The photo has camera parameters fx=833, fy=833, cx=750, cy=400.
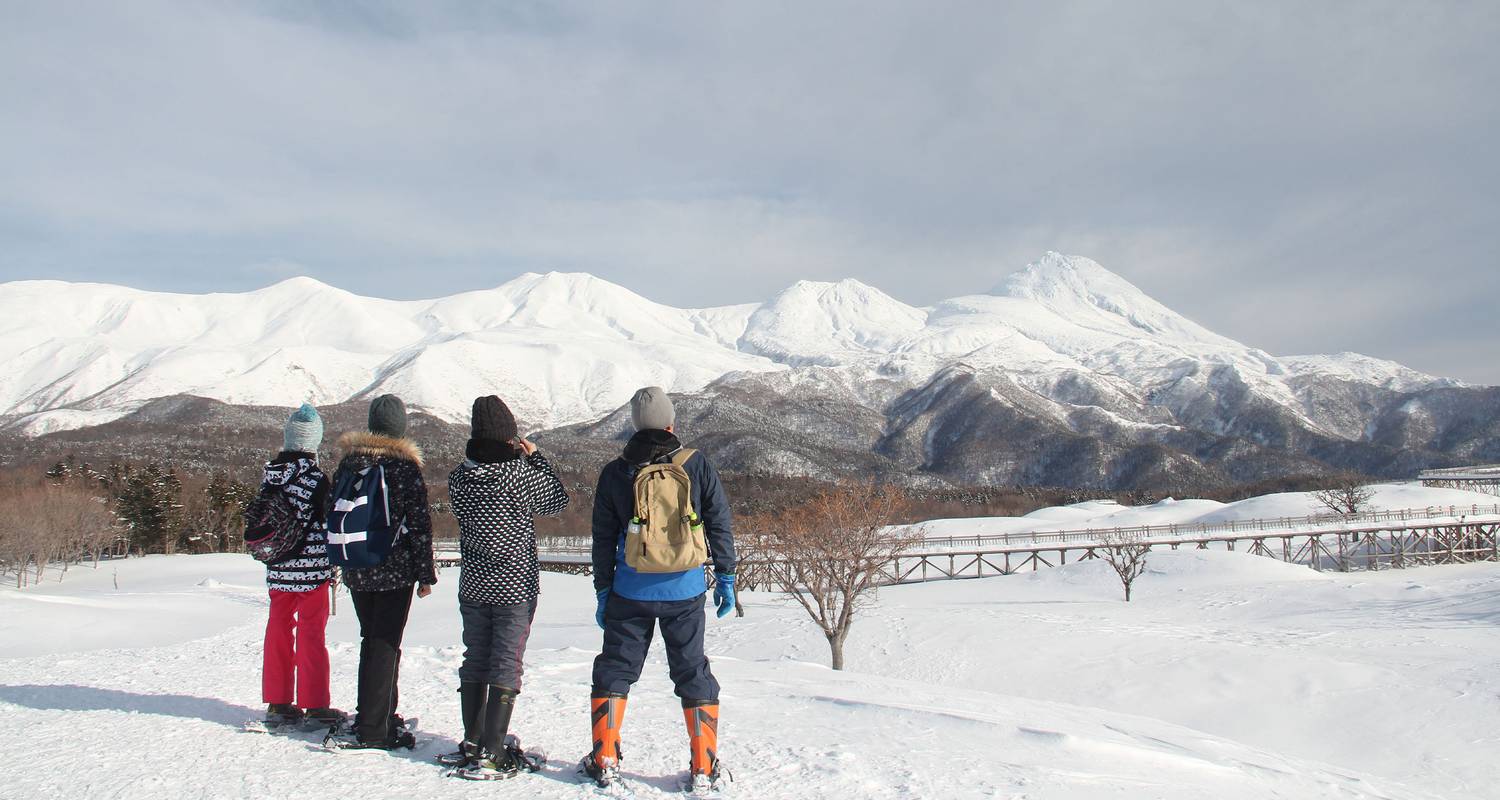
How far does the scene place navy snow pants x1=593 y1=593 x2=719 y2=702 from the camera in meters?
4.36

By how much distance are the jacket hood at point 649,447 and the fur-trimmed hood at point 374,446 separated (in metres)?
1.34

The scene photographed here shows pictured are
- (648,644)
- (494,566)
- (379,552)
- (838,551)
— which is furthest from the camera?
(838,551)

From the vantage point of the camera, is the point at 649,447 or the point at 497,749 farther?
the point at 649,447

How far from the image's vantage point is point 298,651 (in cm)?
501

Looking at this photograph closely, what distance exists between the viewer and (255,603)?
32.6m

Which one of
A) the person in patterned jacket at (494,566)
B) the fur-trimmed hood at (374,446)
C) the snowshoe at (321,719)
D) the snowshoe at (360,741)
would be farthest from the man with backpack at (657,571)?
A: the snowshoe at (321,719)

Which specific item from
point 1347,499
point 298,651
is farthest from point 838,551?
point 1347,499

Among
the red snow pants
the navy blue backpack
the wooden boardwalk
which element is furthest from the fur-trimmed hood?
the wooden boardwalk

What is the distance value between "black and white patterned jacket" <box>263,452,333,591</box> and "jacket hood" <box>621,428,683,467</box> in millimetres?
2118

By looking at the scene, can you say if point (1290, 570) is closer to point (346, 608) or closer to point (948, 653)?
point (948, 653)

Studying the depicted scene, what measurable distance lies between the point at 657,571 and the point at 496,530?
3.27 feet

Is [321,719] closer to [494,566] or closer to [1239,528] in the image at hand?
[494,566]

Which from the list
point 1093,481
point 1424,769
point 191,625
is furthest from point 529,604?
point 1093,481

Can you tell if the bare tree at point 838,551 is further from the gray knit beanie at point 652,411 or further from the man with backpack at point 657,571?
the gray knit beanie at point 652,411
